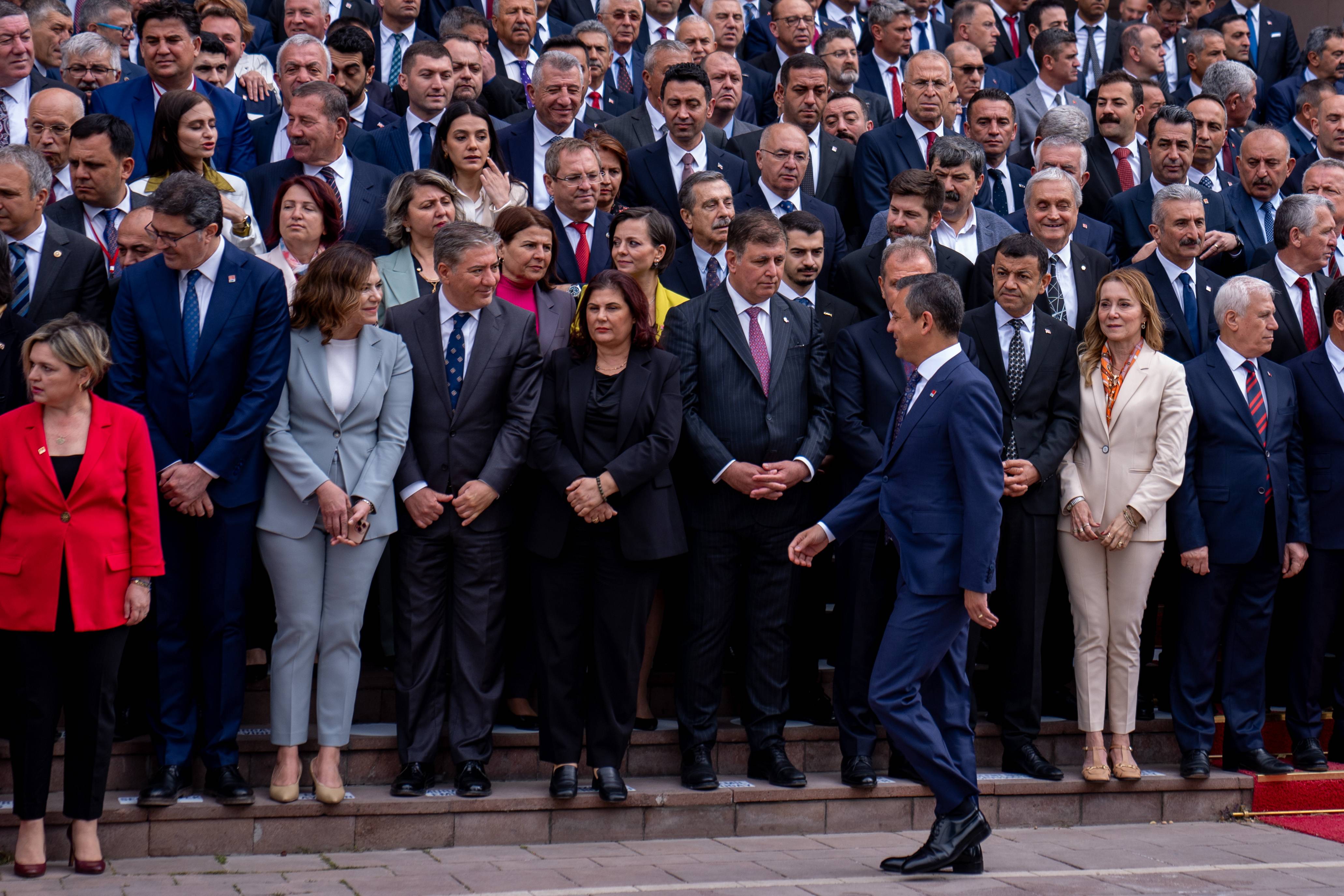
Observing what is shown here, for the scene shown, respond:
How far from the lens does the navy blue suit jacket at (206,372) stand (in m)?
5.56

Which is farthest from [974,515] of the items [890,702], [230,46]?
[230,46]

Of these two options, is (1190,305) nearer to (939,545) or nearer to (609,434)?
(939,545)

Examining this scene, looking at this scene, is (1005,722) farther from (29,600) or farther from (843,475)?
(29,600)

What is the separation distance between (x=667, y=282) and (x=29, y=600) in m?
3.32

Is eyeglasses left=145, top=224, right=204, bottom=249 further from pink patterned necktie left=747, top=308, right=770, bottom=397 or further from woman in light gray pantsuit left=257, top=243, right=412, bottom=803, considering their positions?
pink patterned necktie left=747, top=308, right=770, bottom=397

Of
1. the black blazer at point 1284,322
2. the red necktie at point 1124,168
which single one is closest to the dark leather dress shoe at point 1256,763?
the black blazer at point 1284,322

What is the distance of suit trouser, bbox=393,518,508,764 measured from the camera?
5.79m

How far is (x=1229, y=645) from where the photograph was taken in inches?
272

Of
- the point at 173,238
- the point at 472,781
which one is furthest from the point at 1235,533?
the point at 173,238

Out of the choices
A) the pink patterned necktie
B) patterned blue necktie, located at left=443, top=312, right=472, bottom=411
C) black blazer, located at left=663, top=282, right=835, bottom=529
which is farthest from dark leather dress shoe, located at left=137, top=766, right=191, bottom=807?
the pink patterned necktie

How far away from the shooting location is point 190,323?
5.62 meters

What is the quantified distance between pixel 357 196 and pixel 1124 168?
5.13 m

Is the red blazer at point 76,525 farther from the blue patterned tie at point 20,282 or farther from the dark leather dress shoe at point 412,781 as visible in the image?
the dark leather dress shoe at point 412,781

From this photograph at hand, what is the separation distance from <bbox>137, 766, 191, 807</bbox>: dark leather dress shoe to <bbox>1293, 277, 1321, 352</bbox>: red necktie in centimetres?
591
